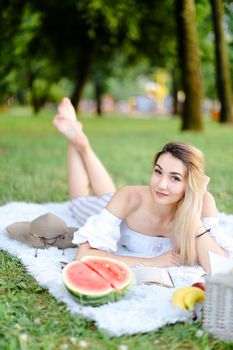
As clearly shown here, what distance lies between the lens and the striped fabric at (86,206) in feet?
15.3

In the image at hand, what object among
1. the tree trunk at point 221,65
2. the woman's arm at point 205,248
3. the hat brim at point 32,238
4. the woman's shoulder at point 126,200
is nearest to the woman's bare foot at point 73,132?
the hat brim at point 32,238

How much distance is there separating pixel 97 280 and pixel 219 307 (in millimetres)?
683

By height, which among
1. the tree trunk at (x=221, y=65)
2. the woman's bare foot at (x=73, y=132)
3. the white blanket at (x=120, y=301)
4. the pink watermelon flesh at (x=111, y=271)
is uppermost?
the tree trunk at (x=221, y=65)

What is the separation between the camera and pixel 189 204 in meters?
3.36

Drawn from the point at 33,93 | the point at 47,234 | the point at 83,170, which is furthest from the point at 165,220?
the point at 33,93

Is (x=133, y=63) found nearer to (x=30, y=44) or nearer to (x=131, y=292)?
(x=30, y=44)

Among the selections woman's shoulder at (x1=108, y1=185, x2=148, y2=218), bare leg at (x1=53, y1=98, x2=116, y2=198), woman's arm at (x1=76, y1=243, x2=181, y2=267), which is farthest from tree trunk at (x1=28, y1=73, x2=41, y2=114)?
woman's arm at (x1=76, y1=243, x2=181, y2=267)

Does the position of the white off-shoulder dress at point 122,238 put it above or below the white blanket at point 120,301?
above

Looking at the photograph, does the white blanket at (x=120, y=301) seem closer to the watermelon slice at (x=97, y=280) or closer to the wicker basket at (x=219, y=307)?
the watermelon slice at (x=97, y=280)

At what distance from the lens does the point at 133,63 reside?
73.9ft

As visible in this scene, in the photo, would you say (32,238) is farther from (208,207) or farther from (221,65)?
(221,65)

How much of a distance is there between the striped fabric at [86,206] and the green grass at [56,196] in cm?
89

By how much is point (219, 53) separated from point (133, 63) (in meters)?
7.06

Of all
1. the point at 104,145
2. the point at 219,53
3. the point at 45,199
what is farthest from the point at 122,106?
the point at 45,199
